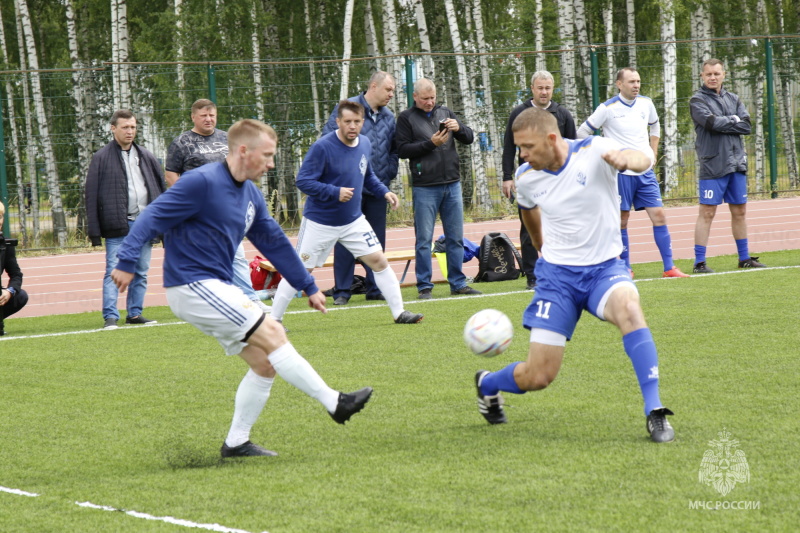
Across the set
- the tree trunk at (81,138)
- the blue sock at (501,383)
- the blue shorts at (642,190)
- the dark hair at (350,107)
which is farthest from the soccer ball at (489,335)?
the tree trunk at (81,138)

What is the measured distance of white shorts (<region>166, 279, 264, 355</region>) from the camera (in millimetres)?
4688

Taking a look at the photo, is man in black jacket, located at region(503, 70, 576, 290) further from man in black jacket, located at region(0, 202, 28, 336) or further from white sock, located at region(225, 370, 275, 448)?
white sock, located at region(225, 370, 275, 448)

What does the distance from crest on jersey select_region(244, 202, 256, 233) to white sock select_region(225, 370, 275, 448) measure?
75 cm

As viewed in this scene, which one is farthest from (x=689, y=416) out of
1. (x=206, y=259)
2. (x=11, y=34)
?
(x=11, y=34)

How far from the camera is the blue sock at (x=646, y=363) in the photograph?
470 centimetres

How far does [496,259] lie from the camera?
12016 mm

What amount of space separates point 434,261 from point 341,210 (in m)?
5.07

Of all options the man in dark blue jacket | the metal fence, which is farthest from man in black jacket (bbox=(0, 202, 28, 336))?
the metal fence

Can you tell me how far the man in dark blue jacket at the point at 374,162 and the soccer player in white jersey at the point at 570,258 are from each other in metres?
5.14

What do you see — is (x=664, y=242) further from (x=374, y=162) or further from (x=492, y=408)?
(x=492, y=408)

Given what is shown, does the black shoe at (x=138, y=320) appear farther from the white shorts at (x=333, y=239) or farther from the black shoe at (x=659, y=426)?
the black shoe at (x=659, y=426)

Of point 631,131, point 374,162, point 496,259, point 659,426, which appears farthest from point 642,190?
point 659,426

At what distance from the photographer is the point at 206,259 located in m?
4.80

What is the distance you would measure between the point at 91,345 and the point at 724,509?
6328mm
